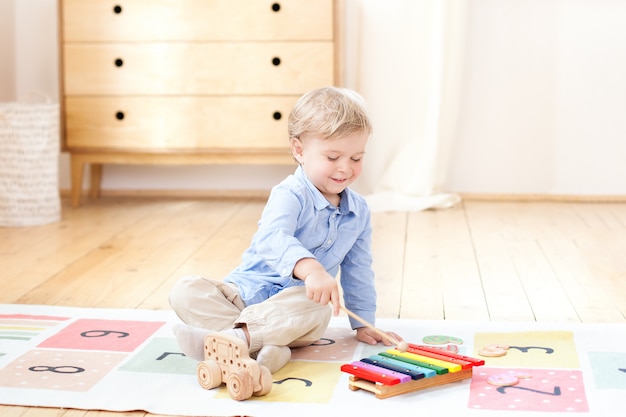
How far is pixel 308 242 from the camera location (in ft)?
5.00

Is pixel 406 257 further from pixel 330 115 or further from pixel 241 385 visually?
pixel 241 385

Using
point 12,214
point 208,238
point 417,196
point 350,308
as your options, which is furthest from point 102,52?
point 350,308

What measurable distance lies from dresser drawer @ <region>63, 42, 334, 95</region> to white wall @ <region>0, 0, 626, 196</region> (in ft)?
1.31

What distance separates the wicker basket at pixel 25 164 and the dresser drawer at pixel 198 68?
0.28m

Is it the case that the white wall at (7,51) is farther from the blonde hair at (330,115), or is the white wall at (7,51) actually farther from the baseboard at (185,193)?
the blonde hair at (330,115)

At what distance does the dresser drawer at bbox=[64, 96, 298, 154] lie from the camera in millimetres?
3033

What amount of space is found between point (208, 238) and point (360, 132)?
1195 mm

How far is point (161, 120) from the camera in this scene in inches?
121

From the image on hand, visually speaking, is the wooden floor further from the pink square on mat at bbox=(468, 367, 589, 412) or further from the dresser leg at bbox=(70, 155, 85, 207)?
the pink square on mat at bbox=(468, 367, 589, 412)

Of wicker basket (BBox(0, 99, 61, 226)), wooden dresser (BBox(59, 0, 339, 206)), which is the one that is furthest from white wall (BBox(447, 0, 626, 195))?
wicker basket (BBox(0, 99, 61, 226))

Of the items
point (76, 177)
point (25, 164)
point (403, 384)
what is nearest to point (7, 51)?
point (76, 177)

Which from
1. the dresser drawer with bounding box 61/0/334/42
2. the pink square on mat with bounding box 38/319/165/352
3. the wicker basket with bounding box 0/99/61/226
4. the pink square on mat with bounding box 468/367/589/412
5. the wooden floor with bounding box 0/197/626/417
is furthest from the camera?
the dresser drawer with bounding box 61/0/334/42

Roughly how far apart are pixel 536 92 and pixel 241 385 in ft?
7.46

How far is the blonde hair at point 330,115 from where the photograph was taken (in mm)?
1445
